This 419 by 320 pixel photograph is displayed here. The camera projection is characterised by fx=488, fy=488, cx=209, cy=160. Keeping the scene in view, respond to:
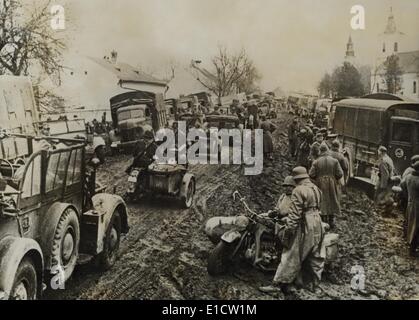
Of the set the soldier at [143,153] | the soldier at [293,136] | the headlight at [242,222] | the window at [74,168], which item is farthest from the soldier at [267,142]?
the window at [74,168]

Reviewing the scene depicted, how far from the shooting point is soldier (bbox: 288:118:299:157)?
5032 mm

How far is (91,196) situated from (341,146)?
2.72m

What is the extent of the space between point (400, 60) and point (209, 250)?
9.61 ft

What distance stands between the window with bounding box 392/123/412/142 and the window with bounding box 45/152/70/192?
3.31 metres

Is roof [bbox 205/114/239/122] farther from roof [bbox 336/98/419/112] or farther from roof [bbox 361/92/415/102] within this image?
roof [bbox 361/92/415/102]

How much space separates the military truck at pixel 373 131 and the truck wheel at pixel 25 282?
3.25 m

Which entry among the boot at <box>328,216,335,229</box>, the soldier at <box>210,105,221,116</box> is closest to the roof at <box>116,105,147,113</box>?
the soldier at <box>210,105,221,116</box>

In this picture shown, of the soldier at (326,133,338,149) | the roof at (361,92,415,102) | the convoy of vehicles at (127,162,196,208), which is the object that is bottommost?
the convoy of vehicles at (127,162,196,208)

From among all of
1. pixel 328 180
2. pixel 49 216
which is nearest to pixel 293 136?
pixel 328 180

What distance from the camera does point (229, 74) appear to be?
507 centimetres

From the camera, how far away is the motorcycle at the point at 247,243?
452 cm

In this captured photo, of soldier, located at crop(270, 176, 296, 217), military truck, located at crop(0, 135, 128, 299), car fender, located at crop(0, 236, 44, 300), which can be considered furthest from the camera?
soldier, located at crop(270, 176, 296, 217)

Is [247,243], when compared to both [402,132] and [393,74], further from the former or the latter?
[393,74]

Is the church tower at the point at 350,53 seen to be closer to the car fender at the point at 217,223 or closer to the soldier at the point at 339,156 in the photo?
the soldier at the point at 339,156
